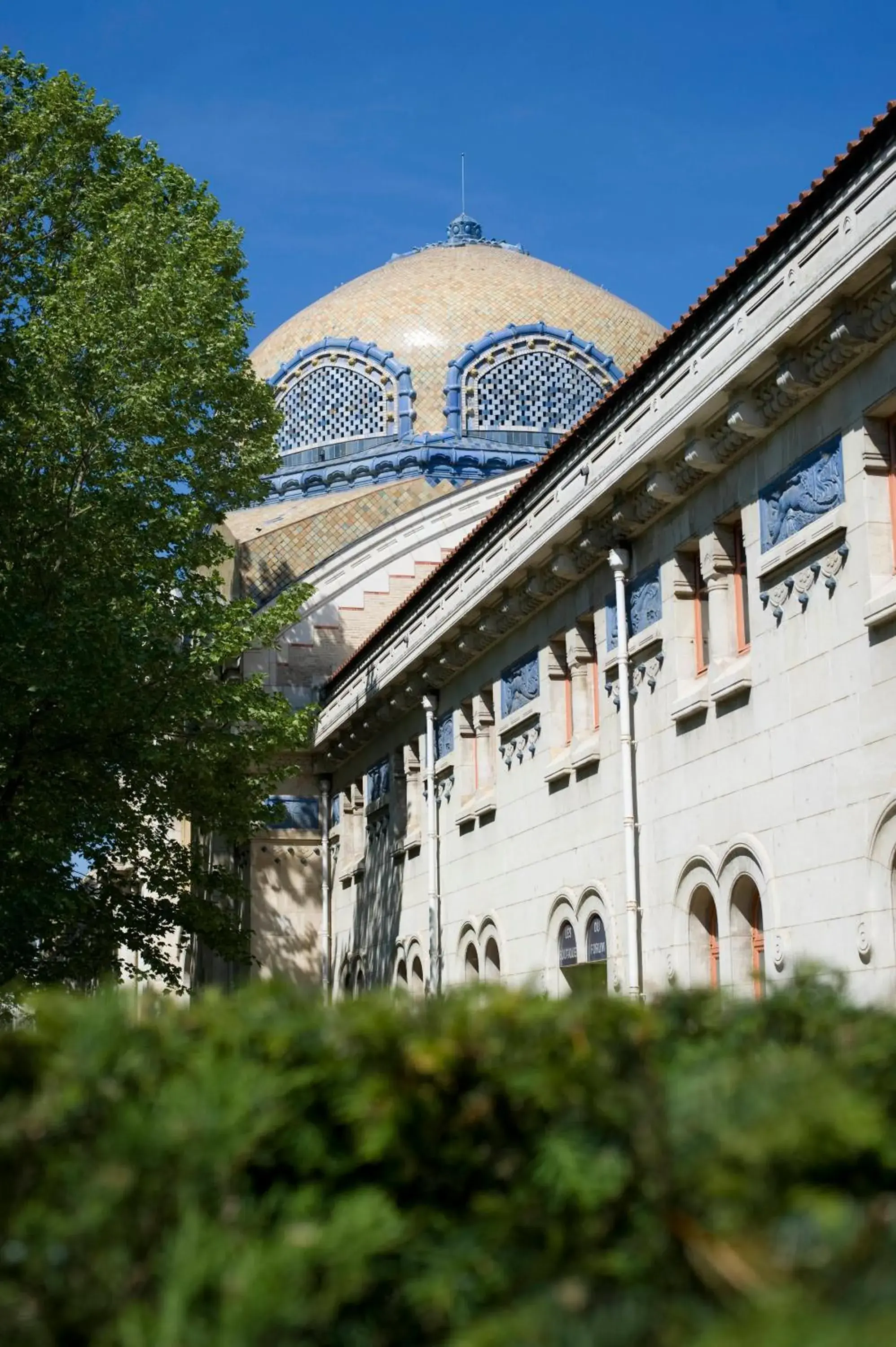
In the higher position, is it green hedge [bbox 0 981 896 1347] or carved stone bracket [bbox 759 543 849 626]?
carved stone bracket [bbox 759 543 849 626]

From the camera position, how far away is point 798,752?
14.4 metres

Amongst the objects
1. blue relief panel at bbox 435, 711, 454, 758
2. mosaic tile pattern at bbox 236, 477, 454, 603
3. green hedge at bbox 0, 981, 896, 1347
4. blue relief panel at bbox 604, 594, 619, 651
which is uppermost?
mosaic tile pattern at bbox 236, 477, 454, 603

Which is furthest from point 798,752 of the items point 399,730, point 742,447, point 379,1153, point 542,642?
point 399,730

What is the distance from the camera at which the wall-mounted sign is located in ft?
61.8

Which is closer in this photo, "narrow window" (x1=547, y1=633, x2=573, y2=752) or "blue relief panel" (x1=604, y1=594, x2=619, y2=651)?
"blue relief panel" (x1=604, y1=594, x2=619, y2=651)

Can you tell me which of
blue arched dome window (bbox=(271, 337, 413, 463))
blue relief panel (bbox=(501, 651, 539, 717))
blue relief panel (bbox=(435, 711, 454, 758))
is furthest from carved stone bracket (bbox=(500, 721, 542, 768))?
blue arched dome window (bbox=(271, 337, 413, 463))

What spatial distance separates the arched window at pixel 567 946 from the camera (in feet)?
65.5

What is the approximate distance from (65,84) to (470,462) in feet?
59.7

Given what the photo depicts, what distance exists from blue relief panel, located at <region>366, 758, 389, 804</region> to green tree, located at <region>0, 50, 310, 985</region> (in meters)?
4.00

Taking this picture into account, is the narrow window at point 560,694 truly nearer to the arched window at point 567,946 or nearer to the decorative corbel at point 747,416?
the arched window at point 567,946

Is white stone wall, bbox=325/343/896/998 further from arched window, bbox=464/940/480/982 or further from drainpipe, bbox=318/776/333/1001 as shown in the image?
drainpipe, bbox=318/776/333/1001

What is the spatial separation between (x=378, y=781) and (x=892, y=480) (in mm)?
17467

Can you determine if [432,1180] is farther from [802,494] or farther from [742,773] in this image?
[742,773]

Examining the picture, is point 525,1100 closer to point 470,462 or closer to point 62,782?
point 62,782
